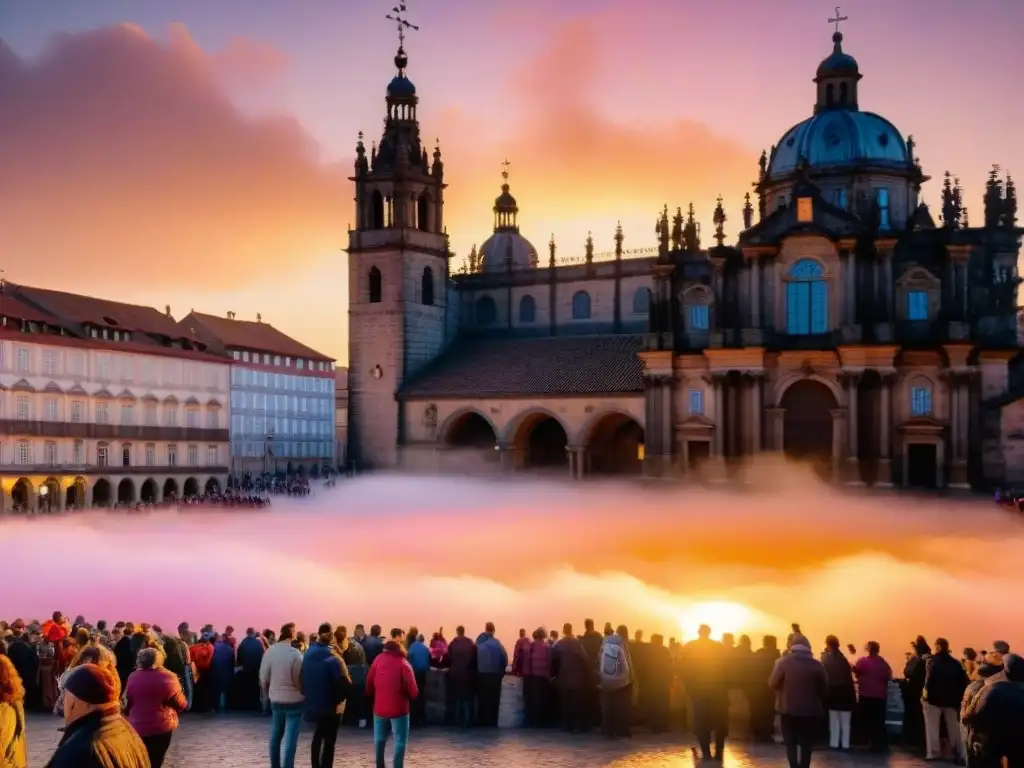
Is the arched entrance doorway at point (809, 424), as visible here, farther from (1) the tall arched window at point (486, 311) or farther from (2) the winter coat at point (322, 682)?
(2) the winter coat at point (322, 682)

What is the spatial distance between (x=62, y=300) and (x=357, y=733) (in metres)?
51.4

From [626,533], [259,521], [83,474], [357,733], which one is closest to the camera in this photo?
[357,733]

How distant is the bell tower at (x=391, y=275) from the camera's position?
67000 millimetres

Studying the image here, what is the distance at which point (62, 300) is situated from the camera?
60719 mm

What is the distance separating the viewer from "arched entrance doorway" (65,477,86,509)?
5725cm

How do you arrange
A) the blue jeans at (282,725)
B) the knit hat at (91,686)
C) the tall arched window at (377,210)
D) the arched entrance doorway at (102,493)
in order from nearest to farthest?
the knit hat at (91,686)
the blue jeans at (282,725)
the arched entrance doorway at (102,493)
the tall arched window at (377,210)

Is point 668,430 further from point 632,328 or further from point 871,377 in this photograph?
point 632,328

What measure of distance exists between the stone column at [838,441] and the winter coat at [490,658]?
35.2 metres

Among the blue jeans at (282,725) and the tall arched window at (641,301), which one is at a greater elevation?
the tall arched window at (641,301)

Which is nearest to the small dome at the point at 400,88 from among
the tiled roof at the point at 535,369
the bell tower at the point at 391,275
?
the bell tower at the point at 391,275

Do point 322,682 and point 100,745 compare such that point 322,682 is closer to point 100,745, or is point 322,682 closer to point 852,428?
point 100,745

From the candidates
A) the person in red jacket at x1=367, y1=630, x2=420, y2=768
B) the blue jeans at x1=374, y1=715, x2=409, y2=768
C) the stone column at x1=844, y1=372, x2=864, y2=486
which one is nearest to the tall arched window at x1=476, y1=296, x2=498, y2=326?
the stone column at x1=844, y1=372, x2=864, y2=486

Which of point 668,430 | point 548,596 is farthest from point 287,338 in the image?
point 548,596

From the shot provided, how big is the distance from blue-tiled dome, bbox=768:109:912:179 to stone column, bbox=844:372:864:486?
1268 cm
